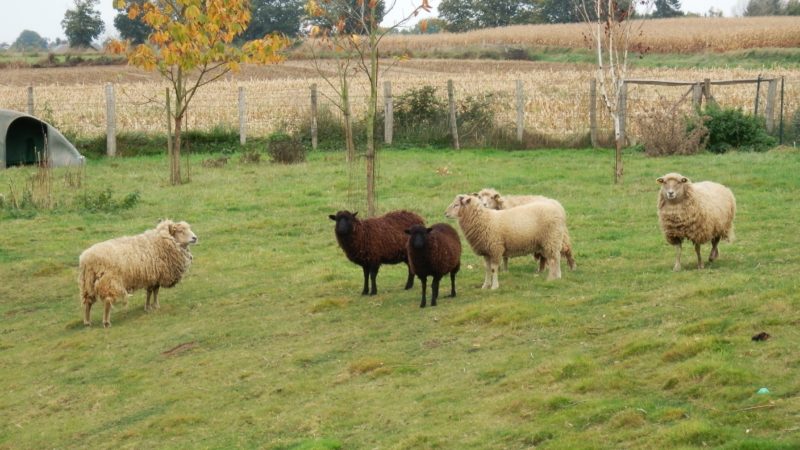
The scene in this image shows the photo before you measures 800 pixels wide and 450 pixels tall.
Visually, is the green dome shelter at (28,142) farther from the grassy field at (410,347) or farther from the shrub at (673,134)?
the shrub at (673,134)

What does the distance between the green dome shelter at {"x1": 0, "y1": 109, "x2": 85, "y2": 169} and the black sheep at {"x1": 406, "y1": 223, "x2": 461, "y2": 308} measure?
18049 millimetres

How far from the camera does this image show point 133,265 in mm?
15586

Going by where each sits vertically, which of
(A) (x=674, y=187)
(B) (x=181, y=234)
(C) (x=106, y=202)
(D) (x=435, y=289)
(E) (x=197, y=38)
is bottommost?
(C) (x=106, y=202)

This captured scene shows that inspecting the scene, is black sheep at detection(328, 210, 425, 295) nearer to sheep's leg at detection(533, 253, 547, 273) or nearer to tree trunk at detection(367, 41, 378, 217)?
sheep's leg at detection(533, 253, 547, 273)

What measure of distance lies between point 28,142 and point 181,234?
1754 centimetres

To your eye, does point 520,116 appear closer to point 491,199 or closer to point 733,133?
point 733,133

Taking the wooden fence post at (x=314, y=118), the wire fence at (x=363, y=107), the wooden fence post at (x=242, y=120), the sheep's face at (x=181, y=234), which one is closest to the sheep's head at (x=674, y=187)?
the sheep's face at (x=181, y=234)

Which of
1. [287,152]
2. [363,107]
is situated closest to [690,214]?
[287,152]

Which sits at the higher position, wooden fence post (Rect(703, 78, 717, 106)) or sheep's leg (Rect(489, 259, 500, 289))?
wooden fence post (Rect(703, 78, 717, 106))

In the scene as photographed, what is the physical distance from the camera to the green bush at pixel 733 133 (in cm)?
2841

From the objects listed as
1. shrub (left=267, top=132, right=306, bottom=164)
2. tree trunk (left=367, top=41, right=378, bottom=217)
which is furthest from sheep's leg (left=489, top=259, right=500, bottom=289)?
shrub (left=267, top=132, right=306, bottom=164)

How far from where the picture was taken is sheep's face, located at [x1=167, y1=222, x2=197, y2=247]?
1647cm

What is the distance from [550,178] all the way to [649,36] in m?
51.4

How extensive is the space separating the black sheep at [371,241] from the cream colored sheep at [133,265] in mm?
2390
